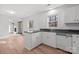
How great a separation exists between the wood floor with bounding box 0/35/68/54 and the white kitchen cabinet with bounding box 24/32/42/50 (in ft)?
0.43

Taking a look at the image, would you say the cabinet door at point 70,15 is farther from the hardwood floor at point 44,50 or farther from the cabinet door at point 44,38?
the hardwood floor at point 44,50

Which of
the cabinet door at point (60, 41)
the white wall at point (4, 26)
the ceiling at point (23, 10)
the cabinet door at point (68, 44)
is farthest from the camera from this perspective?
the cabinet door at point (60, 41)

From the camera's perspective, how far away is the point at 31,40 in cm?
254

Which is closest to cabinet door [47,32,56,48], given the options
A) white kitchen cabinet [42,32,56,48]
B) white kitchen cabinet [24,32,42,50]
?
white kitchen cabinet [42,32,56,48]

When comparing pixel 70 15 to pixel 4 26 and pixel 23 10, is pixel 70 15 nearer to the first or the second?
pixel 23 10

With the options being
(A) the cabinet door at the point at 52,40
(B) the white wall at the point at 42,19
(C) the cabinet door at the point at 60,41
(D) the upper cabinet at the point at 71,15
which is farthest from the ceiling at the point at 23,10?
(C) the cabinet door at the point at 60,41

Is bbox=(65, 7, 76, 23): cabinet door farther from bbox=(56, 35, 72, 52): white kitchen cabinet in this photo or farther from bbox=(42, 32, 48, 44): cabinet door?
bbox=(42, 32, 48, 44): cabinet door

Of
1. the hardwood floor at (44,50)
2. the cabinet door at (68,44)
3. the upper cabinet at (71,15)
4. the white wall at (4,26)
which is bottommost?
the hardwood floor at (44,50)

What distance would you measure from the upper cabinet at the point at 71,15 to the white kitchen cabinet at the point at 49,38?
0.56 meters

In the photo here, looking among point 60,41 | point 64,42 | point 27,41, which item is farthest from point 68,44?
point 27,41

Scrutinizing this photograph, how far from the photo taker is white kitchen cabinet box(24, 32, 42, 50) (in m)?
2.40

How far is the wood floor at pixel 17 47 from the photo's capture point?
2139mm

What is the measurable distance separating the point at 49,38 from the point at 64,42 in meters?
0.44

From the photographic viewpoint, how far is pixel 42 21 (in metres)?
2.09
